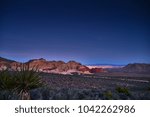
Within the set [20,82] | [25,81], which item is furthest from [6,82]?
[25,81]

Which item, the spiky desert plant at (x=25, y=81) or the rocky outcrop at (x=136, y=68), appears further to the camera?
the rocky outcrop at (x=136, y=68)

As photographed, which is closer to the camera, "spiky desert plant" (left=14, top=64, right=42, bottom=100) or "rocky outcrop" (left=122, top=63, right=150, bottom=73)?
"spiky desert plant" (left=14, top=64, right=42, bottom=100)

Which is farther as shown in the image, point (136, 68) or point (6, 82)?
point (136, 68)

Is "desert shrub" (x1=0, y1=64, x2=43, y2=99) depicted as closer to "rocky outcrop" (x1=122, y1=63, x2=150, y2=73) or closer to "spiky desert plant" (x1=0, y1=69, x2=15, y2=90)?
"spiky desert plant" (x1=0, y1=69, x2=15, y2=90)

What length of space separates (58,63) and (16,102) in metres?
69.3

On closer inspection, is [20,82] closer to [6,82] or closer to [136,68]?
[6,82]

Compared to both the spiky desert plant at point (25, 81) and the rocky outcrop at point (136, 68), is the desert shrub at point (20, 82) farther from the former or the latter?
the rocky outcrop at point (136, 68)

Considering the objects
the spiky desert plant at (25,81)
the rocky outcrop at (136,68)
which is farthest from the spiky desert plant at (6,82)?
the rocky outcrop at (136,68)

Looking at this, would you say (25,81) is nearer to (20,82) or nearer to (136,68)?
(20,82)

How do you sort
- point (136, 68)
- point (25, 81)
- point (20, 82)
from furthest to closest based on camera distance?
point (136, 68)
point (25, 81)
point (20, 82)

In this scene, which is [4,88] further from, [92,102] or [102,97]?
[92,102]


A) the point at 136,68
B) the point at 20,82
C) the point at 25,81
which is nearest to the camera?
the point at 20,82

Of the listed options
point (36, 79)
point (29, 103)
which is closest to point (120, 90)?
point (36, 79)

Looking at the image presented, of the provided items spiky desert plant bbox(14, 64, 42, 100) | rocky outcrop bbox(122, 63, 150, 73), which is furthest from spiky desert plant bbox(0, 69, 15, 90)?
rocky outcrop bbox(122, 63, 150, 73)
